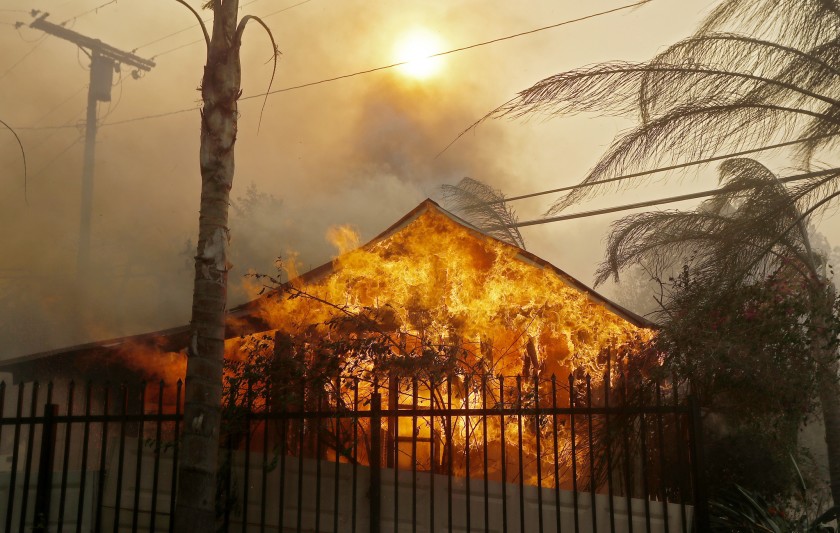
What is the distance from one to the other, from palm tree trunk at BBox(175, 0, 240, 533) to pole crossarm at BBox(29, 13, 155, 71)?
19908mm

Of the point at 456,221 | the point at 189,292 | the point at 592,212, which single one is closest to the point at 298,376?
the point at 456,221

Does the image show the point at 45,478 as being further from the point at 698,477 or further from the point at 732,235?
the point at 732,235

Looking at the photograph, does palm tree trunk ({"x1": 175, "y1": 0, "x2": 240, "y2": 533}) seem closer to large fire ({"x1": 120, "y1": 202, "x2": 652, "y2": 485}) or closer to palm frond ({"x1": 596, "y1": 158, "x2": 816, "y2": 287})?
large fire ({"x1": 120, "y1": 202, "x2": 652, "y2": 485})

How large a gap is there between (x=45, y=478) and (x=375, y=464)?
3.34 m

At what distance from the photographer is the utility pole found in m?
23.1

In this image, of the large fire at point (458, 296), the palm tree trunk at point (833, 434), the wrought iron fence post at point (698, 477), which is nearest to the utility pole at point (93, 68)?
the large fire at point (458, 296)

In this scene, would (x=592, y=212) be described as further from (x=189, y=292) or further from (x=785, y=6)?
(x=189, y=292)

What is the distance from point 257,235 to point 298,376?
60.2ft

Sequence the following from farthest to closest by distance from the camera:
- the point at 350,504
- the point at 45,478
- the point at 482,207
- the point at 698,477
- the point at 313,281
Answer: the point at 482,207 → the point at 313,281 → the point at 45,478 → the point at 350,504 → the point at 698,477

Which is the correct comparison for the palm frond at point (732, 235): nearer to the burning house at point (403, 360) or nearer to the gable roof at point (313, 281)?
the gable roof at point (313, 281)

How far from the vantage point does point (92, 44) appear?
23.7m

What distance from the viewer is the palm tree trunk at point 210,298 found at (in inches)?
224

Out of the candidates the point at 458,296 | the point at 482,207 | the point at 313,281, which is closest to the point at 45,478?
the point at 313,281

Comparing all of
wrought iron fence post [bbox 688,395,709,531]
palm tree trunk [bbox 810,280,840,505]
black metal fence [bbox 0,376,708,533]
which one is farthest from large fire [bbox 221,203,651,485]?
wrought iron fence post [bbox 688,395,709,531]
